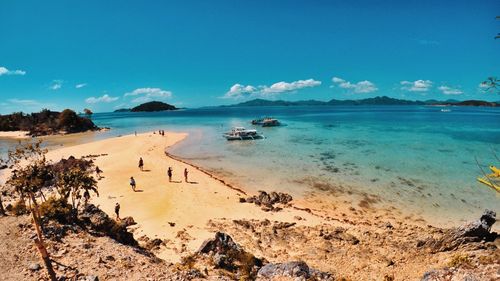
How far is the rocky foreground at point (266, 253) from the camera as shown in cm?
987

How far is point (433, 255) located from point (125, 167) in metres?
31.6

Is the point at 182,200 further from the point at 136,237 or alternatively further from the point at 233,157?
the point at 233,157

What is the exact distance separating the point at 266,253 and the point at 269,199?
28.9 ft

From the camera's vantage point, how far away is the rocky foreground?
987cm

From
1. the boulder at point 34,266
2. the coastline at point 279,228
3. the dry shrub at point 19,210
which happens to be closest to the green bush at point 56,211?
the dry shrub at point 19,210

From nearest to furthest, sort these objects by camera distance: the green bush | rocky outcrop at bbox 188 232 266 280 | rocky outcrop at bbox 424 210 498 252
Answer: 1. rocky outcrop at bbox 188 232 266 280
2. rocky outcrop at bbox 424 210 498 252
3. the green bush

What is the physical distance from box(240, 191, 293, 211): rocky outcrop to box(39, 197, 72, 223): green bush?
12.8m

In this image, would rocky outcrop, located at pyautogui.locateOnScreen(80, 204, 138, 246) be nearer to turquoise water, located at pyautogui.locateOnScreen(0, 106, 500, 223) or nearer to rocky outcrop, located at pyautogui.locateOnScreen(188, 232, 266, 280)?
rocky outcrop, located at pyautogui.locateOnScreen(188, 232, 266, 280)

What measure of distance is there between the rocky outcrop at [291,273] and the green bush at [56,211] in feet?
29.5

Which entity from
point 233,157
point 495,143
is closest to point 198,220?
point 233,157

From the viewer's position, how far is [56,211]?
1285cm

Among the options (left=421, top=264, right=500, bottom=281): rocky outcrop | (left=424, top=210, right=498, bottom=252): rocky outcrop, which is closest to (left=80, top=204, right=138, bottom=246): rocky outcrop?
(left=421, top=264, right=500, bottom=281): rocky outcrop

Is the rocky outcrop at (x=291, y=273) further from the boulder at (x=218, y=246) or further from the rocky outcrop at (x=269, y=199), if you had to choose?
the rocky outcrop at (x=269, y=199)

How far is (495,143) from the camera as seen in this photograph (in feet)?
178
